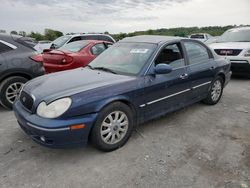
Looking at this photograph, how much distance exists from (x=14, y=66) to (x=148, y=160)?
3475 millimetres

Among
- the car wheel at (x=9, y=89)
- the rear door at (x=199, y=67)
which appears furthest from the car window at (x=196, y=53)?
the car wheel at (x=9, y=89)

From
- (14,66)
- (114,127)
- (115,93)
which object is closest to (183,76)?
(115,93)

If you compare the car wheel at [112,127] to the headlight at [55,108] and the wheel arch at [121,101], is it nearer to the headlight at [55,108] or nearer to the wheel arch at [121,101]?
the wheel arch at [121,101]

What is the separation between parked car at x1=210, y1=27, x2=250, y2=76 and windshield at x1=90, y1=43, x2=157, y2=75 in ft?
16.1

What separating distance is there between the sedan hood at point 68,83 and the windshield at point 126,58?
0.77 feet

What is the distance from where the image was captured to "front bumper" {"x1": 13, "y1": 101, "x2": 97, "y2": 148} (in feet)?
9.65

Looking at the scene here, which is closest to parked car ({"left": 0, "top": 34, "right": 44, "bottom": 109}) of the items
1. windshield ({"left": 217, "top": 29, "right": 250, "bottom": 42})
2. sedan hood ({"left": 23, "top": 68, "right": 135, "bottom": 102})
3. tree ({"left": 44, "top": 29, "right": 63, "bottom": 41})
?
sedan hood ({"left": 23, "top": 68, "right": 135, "bottom": 102})

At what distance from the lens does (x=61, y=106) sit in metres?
3.02

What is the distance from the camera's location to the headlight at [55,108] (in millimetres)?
2992

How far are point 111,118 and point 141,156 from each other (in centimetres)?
65

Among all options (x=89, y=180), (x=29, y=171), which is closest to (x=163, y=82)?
(x=89, y=180)

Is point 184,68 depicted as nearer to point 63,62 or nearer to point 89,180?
point 89,180

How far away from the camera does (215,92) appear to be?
18.0 ft

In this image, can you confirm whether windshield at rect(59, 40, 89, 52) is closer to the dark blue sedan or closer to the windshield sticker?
the dark blue sedan
